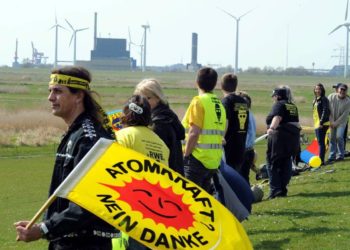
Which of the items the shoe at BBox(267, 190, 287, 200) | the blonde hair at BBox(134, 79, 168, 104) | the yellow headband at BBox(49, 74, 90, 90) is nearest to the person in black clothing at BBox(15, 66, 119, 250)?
the yellow headband at BBox(49, 74, 90, 90)

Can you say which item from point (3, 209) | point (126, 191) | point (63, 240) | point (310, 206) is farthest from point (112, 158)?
point (3, 209)

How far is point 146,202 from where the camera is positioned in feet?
14.4

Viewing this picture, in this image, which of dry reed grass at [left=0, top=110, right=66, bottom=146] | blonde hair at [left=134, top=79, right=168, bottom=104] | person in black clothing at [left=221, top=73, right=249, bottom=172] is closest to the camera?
blonde hair at [left=134, top=79, right=168, bottom=104]

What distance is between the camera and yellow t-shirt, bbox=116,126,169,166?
6023 millimetres

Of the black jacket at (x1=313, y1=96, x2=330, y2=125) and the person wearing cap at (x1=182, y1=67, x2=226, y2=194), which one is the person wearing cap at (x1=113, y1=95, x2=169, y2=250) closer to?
the person wearing cap at (x1=182, y1=67, x2=226, y2=194)

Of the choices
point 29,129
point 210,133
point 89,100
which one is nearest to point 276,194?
point 210,133

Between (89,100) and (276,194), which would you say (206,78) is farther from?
(276,194)

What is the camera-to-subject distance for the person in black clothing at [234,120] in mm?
10672

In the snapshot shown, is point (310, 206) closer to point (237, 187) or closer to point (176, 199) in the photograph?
point (237, 187)

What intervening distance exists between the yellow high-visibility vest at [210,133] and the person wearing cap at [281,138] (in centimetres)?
383

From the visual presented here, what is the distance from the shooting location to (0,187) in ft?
59.3

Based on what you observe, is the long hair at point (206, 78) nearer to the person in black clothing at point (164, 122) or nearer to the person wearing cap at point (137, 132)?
the person in black clothing at point (164, 122)

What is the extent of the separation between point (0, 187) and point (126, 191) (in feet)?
46.5

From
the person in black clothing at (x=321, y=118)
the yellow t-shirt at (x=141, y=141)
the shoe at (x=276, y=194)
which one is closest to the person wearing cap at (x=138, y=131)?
the yellow t-shirt at (x=141, y=141)
